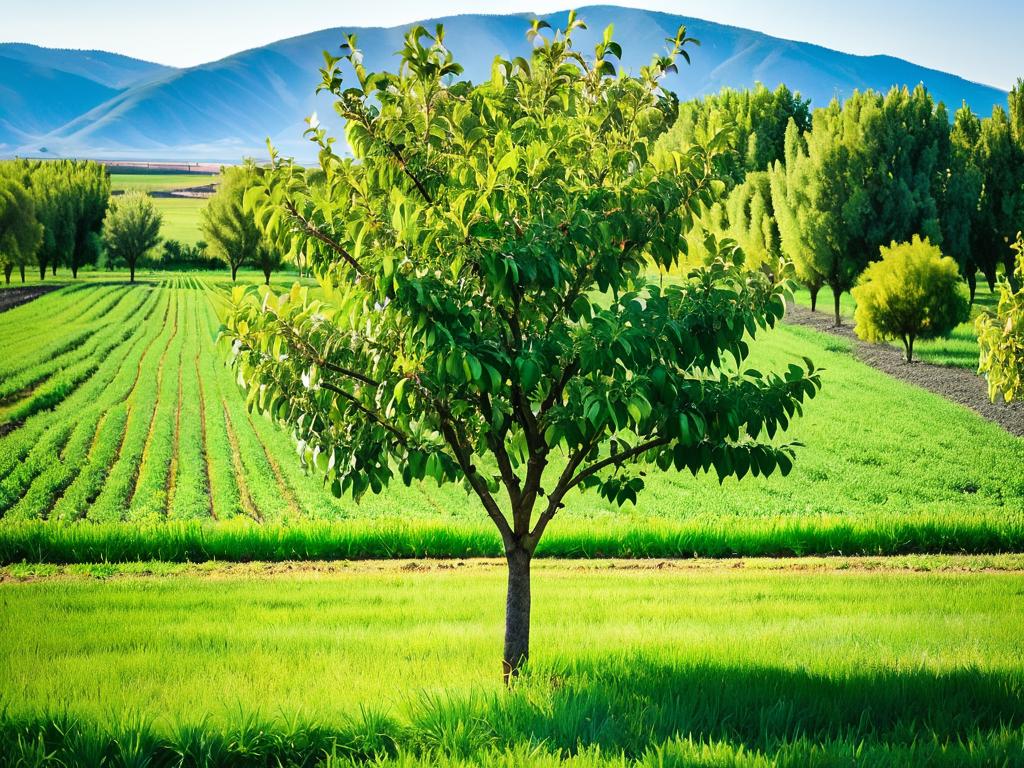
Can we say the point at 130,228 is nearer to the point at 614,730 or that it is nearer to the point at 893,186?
the point at 893,186

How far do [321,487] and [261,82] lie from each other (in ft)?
107

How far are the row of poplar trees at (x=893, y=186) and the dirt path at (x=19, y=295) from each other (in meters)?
21.1

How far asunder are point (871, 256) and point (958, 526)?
19.8 meters

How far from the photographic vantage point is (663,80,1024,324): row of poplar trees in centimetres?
2903

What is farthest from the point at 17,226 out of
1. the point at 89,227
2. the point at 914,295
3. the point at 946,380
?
the point at 946,380

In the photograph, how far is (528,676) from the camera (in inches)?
209

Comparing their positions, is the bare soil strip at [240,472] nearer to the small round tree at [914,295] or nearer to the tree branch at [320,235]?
the tree branch at [320,235]

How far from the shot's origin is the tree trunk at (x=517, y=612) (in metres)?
5.55

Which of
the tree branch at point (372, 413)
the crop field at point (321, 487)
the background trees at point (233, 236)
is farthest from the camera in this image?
the background trees at point (233, 236)

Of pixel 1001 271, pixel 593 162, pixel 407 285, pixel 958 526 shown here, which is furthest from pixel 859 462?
pixel 1001 271

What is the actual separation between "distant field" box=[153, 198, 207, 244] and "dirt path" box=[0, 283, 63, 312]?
578 centimetres

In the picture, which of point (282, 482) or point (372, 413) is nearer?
point (372, 413)

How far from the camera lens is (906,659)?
6.20m

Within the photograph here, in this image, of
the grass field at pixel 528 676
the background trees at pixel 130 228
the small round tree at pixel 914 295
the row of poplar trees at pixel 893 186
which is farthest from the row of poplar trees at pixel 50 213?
the small round tree at pixel 914 295
